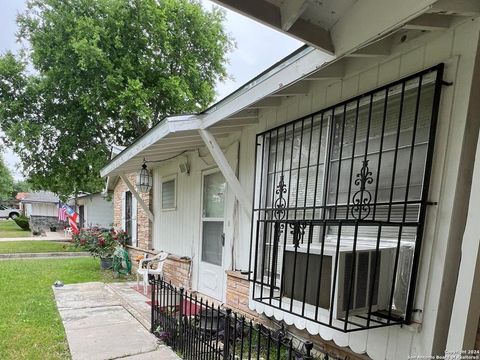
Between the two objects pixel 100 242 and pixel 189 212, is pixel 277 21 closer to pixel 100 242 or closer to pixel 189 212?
pixel 189 212

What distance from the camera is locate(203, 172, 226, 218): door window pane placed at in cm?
482

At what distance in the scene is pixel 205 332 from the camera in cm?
310

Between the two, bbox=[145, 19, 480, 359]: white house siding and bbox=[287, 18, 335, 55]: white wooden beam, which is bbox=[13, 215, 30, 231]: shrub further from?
bbox=[287, 18, 335, 55]: white wooden beam

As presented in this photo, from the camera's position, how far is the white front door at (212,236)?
15.6ft

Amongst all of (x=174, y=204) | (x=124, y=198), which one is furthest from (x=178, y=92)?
(x=174, y=204)

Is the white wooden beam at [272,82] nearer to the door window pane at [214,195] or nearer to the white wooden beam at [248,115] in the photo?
the white wooden beam at [248,115]

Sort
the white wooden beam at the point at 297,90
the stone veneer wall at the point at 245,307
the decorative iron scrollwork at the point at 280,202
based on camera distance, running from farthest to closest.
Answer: the decorative iron scrollwork at the point at 280,202 → the white wooden beam at the point at 297,90 → the stone veneer wall at the point at 245,307

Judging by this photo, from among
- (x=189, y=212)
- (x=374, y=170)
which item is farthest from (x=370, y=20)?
(x=189, y=212)

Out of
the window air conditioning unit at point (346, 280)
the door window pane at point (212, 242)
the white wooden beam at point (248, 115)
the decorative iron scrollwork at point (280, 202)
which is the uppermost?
the white wooden beam at point (248, 115)

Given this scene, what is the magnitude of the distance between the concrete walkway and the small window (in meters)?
1.84

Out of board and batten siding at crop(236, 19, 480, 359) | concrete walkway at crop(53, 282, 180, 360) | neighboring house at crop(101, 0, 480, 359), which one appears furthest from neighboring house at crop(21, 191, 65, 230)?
board and batten siding at crop(236, 19, 480, 359)

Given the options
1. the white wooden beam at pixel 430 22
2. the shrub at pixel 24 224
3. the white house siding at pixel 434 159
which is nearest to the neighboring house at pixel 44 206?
the shrub at pixel 24 224

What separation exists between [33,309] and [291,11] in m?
5.49

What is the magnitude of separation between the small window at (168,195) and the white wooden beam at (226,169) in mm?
2966
